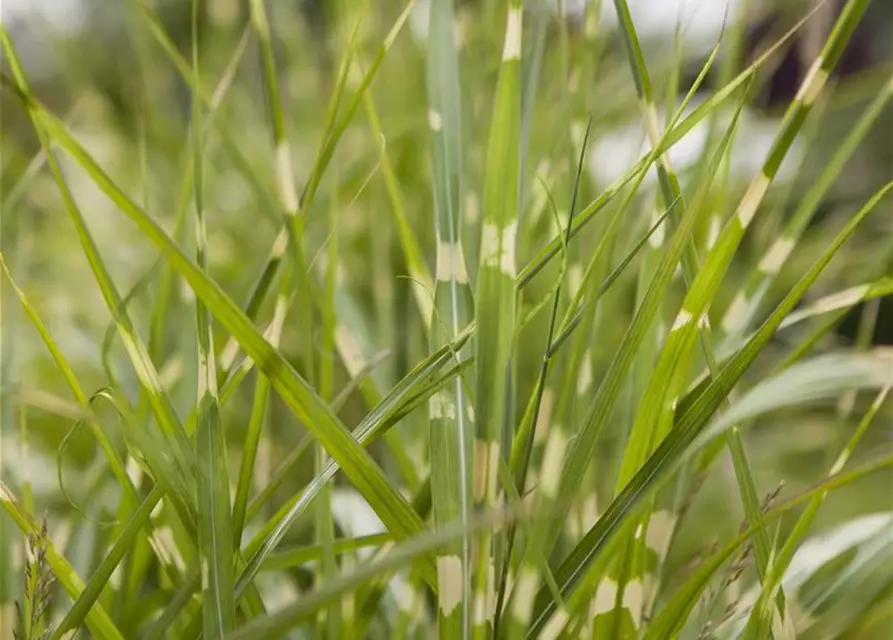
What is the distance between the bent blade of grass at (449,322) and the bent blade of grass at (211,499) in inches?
2.2

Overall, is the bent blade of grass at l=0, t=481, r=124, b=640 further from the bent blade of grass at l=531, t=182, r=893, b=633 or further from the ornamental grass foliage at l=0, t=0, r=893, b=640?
the bent blade of grass at l=531, t=182, r=893, b=633

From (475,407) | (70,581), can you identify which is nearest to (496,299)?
(475,407)

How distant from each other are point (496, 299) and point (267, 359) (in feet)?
0.20

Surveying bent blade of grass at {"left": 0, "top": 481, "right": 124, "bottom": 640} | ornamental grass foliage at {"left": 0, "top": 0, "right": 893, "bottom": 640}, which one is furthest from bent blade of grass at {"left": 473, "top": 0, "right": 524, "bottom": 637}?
bent blade of grass at {"left": 0, "top": 481, "right": 124, "bottom": 640}

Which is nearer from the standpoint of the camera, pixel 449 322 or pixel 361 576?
pixel 361 576

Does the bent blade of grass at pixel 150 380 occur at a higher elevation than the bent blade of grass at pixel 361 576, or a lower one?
higher

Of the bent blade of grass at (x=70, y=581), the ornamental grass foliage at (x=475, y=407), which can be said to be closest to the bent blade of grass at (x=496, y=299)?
the ornamental grass foliage at (x=475, y=407)

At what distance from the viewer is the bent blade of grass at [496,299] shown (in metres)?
0.23

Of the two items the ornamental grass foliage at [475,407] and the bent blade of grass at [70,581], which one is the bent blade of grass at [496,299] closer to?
the ornamental grass foliage at [475,407]

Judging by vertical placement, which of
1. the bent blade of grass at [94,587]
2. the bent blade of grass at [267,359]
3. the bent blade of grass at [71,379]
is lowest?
the bent blade of grass at [94,587]

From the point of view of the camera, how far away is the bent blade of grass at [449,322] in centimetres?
23

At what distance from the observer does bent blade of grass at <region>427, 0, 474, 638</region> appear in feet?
0.75

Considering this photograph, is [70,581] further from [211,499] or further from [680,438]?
[680,438]

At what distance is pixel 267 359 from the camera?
8.3 inches
